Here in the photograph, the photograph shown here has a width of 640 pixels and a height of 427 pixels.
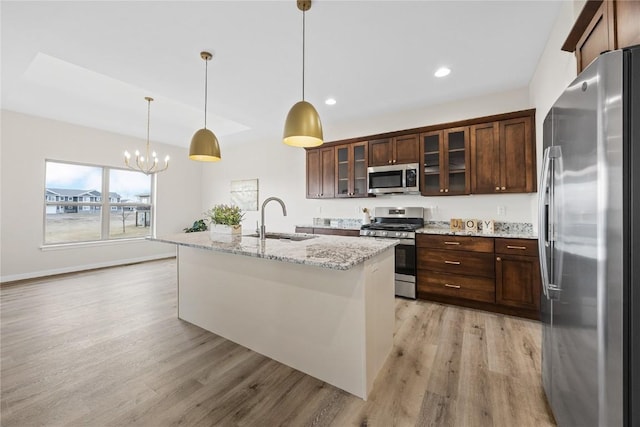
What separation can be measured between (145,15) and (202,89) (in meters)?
1.30

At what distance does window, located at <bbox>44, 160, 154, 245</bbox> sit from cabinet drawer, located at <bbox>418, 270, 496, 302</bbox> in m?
6.12

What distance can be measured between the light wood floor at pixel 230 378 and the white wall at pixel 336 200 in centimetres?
149

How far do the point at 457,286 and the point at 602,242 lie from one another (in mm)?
2516

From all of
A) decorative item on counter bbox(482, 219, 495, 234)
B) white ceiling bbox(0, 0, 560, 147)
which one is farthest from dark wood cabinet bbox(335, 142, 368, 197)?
decorative item on counter bbox(482, 219, 495, 234)

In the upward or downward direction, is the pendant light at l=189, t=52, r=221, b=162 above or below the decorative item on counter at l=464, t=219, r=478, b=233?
above

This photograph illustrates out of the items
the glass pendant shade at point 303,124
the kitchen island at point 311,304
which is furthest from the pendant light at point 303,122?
the kitchen island at point 311,304

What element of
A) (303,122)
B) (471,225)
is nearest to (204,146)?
(303,122)

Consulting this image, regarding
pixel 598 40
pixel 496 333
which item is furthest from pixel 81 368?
pixel 598 40

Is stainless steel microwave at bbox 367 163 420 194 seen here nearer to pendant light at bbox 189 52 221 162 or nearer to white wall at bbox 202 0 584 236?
white wall at bbox 202 0 584 236

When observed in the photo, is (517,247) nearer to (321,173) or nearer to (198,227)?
(321,173)

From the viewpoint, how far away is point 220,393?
1.72m

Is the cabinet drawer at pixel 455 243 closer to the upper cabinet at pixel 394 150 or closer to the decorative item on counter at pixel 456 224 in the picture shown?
the decorative item on counter at pixel 456 224

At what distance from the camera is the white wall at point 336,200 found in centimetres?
347

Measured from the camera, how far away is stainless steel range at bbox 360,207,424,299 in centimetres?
344
